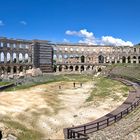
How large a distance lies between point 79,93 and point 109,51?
82.6 m

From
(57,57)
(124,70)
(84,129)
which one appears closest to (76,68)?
(57,57)

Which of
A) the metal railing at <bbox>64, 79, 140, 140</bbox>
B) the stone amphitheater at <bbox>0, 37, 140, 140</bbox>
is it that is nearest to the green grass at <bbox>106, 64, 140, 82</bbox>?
the stone amphitheater at <bbox>0, 37, 140, 140</bbox>

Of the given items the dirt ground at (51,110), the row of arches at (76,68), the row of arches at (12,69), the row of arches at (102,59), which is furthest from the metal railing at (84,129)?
the row of arches at (102,59)

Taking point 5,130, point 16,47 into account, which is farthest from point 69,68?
point 5,130

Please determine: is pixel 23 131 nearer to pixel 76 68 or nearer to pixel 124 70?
pixel 124 70

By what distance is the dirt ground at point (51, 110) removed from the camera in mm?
41750

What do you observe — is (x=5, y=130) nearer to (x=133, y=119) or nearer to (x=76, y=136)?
(x=76, y=136)

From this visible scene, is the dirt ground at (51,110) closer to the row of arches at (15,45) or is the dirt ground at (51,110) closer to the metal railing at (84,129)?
the metal railing at (84,129)

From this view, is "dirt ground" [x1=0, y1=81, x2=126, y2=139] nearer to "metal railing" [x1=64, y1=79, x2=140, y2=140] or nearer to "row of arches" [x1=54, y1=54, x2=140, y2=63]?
"metal railing" [x1=64, y1=79, x2=140, y2=140]

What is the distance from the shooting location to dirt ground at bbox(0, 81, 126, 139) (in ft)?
137

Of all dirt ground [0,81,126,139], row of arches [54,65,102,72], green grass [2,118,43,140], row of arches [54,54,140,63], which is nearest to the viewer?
green grass [2,118,43,140]

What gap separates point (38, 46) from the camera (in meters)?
129

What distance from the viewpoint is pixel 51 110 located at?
4869cm

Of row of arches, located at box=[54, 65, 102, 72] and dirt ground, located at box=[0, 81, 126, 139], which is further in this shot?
row of arches, located at box=[54, 65, 102, 72]
